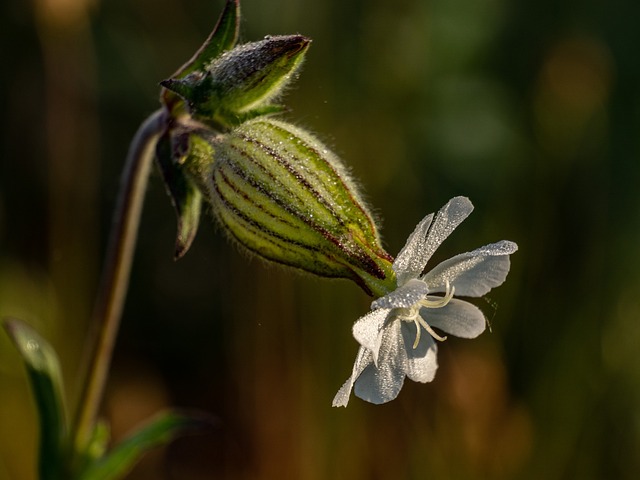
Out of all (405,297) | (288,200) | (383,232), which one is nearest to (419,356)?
(405,297)

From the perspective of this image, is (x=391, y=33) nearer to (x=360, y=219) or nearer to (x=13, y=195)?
(x=13, y=195)

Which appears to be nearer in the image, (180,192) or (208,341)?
(180,192)

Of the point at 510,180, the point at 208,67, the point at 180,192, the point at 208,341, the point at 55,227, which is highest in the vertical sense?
the point at 208,67

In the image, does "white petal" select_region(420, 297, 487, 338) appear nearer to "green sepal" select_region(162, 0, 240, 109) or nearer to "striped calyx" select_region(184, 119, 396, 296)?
"striped calyx" select_region(184, 119, 396, 296)

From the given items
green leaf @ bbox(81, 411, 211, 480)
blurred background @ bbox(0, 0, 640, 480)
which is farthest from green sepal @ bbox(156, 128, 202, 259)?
blurred background @ bbox(0, 0, 640, 480)

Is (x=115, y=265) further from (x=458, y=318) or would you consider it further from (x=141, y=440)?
(x=458, y=318)

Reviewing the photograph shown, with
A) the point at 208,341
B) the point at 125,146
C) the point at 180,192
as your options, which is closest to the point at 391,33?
the point at 125,146

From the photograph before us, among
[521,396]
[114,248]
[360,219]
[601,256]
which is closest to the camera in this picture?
[360,219]
